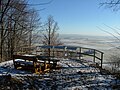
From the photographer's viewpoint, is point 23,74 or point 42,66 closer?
point 23,74

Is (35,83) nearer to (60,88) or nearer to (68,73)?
(60,88)

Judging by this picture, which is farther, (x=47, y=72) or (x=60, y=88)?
(x=47, y=72)

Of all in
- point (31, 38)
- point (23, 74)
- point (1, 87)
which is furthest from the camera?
point (31, 38)

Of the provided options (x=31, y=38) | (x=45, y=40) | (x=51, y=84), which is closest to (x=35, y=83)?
(x=51, y=84)

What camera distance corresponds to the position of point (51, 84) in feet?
33.1

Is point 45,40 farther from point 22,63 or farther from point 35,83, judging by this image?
point 35,83

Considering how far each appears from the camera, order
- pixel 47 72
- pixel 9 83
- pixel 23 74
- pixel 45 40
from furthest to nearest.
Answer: pixel 45 40 → pixel 47 72 → pixel 23 74 → pixel 9 83

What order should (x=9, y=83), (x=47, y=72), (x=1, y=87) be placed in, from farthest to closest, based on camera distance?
(x=47, y=72) → (x=9, y=83) → (x=1, y=87)

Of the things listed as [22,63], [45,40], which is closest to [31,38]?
[45,40]

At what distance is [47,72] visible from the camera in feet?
42.3

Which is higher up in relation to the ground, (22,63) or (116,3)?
(116,3)

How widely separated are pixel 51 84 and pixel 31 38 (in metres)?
27.3

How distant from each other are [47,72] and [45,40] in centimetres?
2856

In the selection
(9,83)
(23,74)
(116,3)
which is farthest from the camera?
(23,74)
